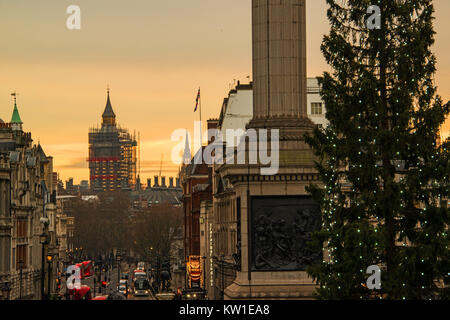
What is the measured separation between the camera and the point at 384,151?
117ft

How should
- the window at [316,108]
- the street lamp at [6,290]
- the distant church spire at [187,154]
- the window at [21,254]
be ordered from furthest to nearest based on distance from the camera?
the distant church spire at [187,154], the window at [316,108], the window at [21,254], the street lamp at [6,290]

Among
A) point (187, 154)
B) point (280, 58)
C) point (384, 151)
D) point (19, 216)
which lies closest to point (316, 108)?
point (19, 216)

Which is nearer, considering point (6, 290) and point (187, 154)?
point (6, 290)

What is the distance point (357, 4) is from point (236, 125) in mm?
61242

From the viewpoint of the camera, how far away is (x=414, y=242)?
3550cm

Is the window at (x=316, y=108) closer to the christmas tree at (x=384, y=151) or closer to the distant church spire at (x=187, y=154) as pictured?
the christmas tree at (x=384, y=151)

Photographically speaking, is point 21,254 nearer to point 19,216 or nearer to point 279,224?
point 19,216

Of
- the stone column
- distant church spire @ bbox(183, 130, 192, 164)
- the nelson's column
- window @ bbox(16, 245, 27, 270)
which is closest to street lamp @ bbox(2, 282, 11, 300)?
window @ bbox(16, 245, 27, 270)

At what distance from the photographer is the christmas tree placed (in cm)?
3488

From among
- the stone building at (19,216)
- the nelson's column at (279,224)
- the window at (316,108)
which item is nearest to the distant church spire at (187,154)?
the stone building at (19,216)

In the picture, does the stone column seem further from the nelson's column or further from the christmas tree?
the christmas tree

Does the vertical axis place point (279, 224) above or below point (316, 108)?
below

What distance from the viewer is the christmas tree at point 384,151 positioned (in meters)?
34.9
